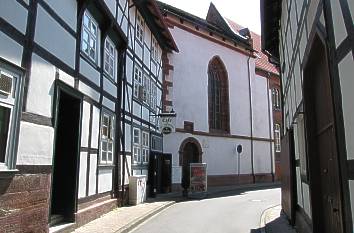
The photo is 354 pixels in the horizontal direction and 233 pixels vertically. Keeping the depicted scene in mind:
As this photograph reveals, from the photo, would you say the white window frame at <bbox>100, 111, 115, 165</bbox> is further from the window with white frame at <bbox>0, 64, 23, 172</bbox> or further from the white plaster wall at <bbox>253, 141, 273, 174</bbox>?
the white plaster wall at <bbox>253, 141, 273, 174</bbox>

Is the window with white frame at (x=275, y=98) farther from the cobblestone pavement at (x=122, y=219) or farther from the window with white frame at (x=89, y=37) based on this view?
the window with white frame at (x=89, y=37)

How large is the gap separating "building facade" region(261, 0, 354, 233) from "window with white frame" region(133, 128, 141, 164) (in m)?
7.15

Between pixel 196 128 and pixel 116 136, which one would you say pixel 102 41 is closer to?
pixel 116 136

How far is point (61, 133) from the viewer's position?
10.4 metres

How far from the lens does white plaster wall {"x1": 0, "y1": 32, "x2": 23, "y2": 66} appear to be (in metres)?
6.41

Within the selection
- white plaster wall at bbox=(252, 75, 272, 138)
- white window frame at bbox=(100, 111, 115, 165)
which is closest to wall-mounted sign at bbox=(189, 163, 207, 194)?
white window frame at bbox=(100, 111, 115, 165)

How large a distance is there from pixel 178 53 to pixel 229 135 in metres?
7.50

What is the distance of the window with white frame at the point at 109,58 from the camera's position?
13.4 metres

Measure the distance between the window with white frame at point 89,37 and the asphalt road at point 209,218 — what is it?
5.02 metres

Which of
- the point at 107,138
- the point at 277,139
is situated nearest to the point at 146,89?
the point at 107,138

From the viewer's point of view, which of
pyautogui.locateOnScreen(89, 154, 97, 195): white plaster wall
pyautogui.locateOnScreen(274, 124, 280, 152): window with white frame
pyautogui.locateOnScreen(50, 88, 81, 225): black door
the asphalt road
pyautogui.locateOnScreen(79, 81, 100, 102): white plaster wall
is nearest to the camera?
pyautogui.locateOnScreen(50, 88, 81, 225): black door

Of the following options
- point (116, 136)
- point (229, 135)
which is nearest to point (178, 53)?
point (229, 135)

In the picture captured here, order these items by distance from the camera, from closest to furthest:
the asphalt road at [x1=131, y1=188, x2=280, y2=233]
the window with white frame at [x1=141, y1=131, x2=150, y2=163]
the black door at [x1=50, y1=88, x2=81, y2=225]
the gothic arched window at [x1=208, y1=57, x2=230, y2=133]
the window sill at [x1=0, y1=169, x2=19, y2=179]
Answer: the window sill at [x1=0, y1=169, x2=19, y2=179], the black door at [x1=50, y1=88, x2=81, y2=225], the asphalt road at [x1=131, y1=188, x2=280, y2=233], the window with white frame at [x1=141, y1=131, x2=150, y2=163], the gothic arched window at [x1=208, y1=57, x2=230, y2=133]

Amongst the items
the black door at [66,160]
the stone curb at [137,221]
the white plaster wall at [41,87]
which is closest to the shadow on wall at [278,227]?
the stone curb at [137,221]
